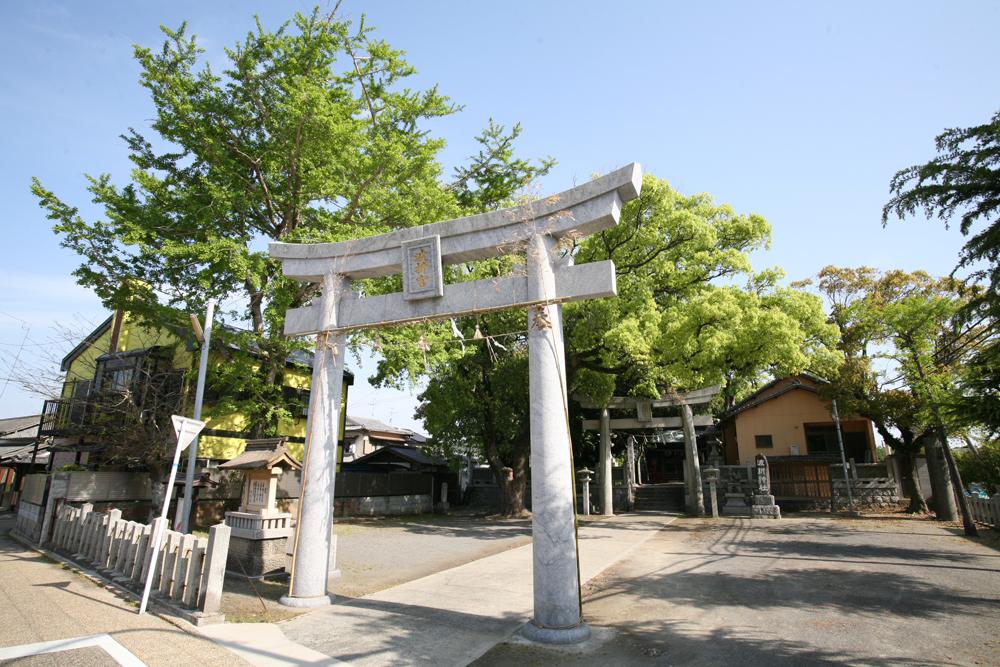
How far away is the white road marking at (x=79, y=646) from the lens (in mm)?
5129

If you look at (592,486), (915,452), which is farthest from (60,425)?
(915,452)

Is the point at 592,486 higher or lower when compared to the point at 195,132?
lower

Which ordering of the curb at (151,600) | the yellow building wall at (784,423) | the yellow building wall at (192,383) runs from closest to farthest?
1. the curb at (151,600)
2. the yellow building wall at (192,383)
3. the yellow building wall at (784,423)

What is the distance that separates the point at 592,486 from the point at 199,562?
19.7 m

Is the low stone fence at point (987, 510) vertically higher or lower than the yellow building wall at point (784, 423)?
lower

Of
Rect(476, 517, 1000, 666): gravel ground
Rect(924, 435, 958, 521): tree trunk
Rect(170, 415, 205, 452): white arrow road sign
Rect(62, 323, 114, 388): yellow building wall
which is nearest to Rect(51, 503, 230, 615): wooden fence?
Rect(170, 415, 205, 452): white arrow road sign

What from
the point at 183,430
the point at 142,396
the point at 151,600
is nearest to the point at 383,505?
the point at 142,396

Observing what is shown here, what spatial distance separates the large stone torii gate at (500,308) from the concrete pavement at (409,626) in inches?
26.6

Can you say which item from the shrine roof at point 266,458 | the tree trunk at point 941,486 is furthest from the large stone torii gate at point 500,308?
the tree trunk at point 941,486

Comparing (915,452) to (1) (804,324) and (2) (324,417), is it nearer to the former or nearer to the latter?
(1) (804,324)

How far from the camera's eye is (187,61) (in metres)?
14.1

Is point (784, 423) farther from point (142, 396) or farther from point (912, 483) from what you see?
point (142, 396)

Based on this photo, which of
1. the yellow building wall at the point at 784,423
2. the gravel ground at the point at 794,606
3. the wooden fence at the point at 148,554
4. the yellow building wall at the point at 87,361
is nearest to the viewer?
the gravel ground at the point at 794,606

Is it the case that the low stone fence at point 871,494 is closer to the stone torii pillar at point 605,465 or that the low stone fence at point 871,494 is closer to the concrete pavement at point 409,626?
the stone torii pillar at point 605,465
